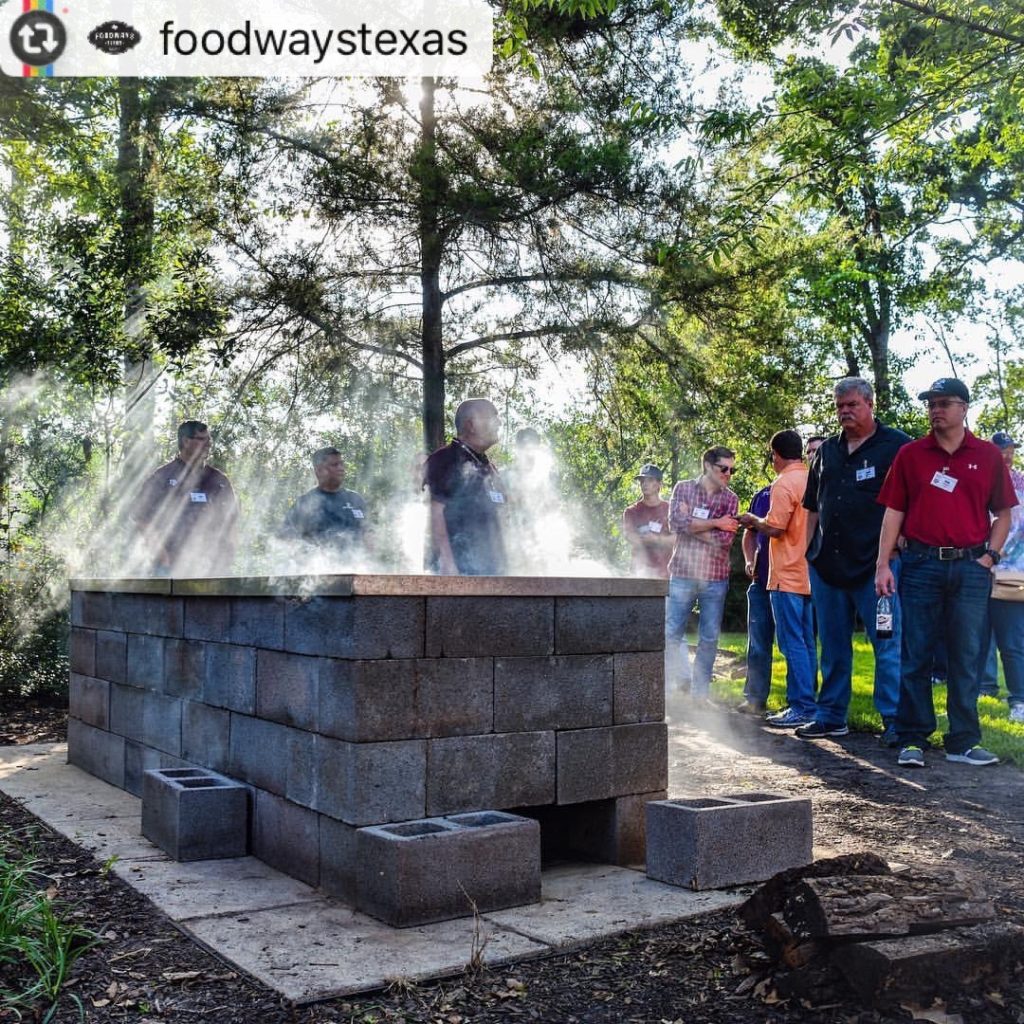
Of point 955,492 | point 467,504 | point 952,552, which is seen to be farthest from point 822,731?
point 467,504

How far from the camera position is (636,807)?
181 inches

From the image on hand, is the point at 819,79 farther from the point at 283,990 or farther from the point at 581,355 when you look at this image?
the point at 283,990

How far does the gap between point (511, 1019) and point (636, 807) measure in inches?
69.3

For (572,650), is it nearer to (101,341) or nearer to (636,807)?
(636,807)

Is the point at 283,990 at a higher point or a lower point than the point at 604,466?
lower

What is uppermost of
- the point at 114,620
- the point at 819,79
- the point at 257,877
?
the point at 819,79

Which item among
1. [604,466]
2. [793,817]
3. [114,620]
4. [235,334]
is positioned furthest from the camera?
[604,466]

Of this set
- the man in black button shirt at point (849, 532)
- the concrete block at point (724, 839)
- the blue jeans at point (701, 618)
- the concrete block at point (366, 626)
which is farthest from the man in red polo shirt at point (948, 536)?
the concrete block at point (366, 626)

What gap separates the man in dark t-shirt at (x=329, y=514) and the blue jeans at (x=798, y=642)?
3.15 metres

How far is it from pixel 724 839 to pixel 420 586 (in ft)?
4.81

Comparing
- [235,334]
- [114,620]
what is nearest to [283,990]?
[114,620]

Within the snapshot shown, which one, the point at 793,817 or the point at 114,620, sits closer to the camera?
the point at 793,817

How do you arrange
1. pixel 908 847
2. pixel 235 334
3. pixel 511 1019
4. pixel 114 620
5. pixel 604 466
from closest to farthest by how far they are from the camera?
pixel 511 1019 → pixel 908 847 → pixel 114 620 → pixel 235 334 → pixel 604 466

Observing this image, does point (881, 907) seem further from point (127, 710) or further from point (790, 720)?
point (790, 720)
